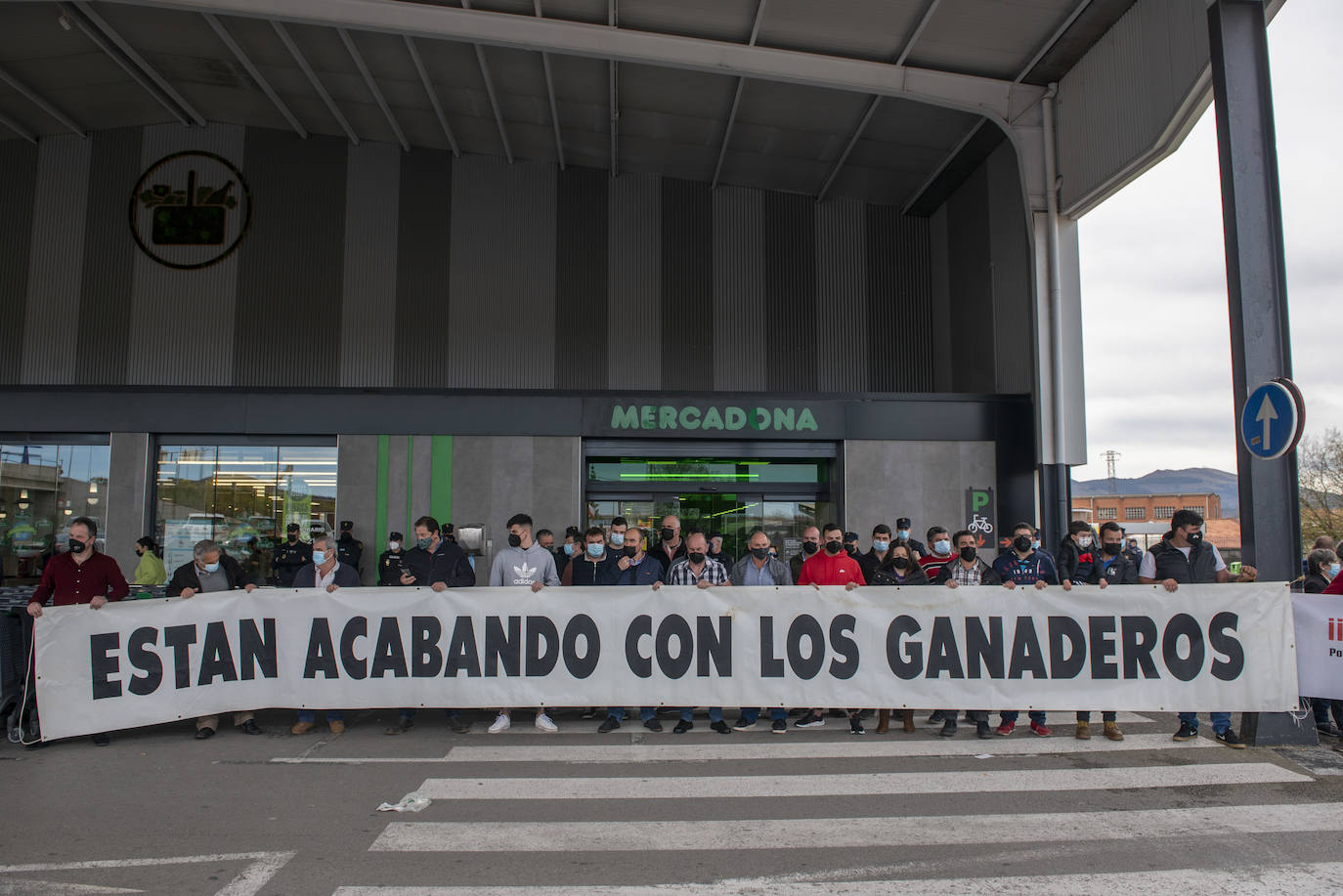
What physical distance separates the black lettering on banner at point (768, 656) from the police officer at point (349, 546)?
9303 mm

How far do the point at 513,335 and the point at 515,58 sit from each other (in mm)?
5612

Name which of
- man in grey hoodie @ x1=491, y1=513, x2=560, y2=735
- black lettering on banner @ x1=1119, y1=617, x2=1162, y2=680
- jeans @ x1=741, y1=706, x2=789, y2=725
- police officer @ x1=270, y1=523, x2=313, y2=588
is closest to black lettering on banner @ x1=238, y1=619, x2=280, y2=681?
man in grey hoodie @ x1=491, y1=513, x2=560, y2=735

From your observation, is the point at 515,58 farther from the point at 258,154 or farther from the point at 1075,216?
the point at 1075,216

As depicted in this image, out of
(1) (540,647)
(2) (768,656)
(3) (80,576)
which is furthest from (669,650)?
(3) (80,576)

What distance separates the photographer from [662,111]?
17188 mm

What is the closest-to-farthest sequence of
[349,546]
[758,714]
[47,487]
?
1. [758,714]
2. [349,546]
3. [47,487]

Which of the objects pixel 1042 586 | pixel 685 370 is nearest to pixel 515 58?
pixel 685 370

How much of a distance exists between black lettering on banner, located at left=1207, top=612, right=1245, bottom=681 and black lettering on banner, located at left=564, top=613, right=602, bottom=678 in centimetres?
549

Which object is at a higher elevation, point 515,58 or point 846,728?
point 515,58

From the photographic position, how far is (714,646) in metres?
8.16

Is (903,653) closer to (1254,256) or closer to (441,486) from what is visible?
(1254,256)

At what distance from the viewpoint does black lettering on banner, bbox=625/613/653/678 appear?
8141 mm

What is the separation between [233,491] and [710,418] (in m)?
8.88

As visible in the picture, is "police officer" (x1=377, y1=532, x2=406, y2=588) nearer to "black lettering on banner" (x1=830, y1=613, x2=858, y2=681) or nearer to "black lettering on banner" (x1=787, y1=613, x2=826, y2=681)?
"black lettering on banner" (x1=787, y1=613, x2=826, y2=681)
